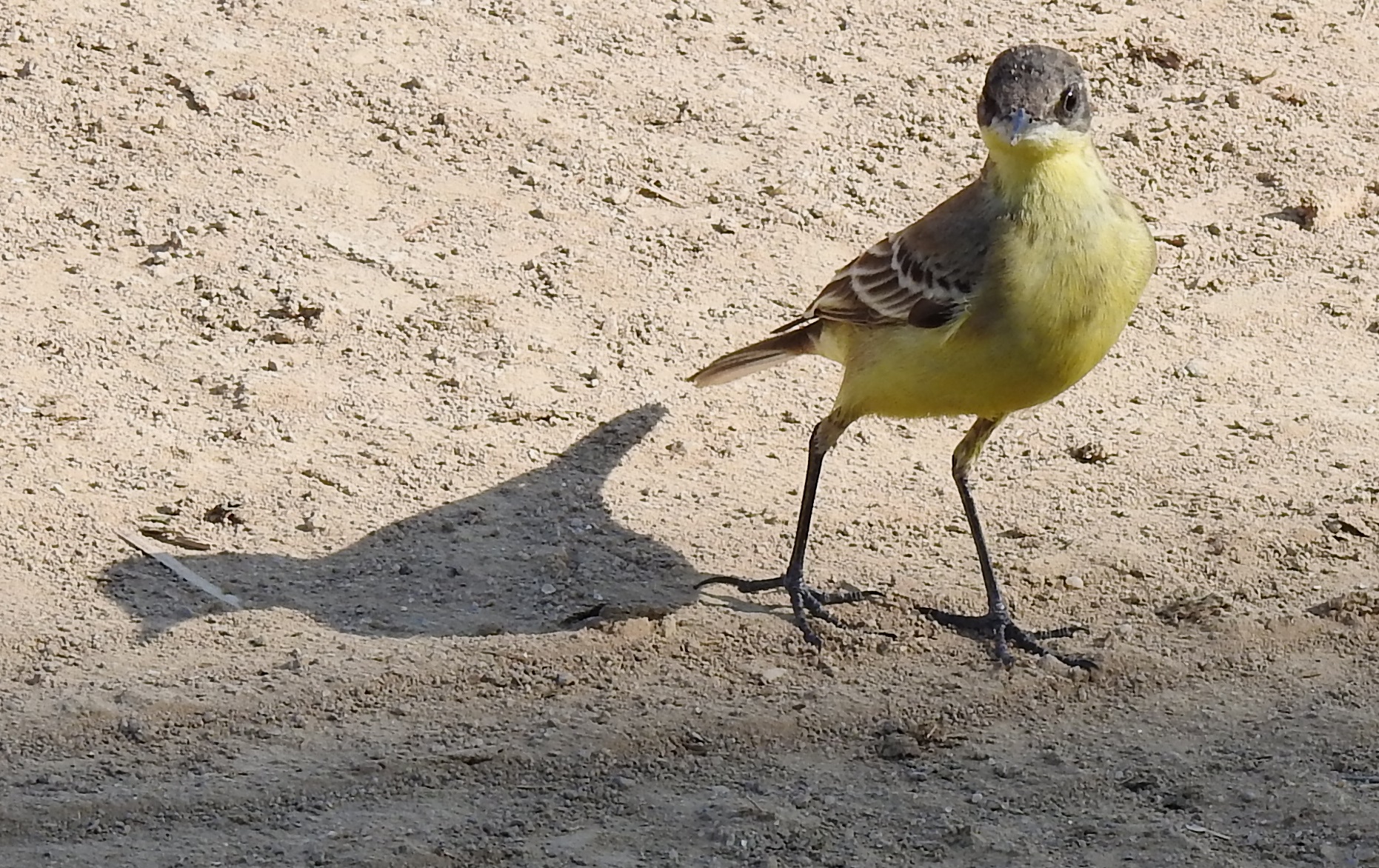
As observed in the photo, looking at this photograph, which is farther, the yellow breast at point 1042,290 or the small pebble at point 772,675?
the small pebble at point 772,675

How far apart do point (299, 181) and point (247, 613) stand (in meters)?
2.86

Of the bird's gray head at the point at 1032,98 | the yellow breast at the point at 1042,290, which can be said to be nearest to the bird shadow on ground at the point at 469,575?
the yellow breast at the point at 1042,290

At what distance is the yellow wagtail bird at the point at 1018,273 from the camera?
19.8 feet

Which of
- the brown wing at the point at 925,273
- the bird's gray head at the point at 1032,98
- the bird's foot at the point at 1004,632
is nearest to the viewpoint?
the bird's gray head at the point at 1032,98

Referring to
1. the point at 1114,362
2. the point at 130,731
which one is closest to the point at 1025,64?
the point at 1114,362

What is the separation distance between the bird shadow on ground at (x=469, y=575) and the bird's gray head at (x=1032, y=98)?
6.13 ft

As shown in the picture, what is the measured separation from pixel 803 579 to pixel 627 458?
3.35 ft

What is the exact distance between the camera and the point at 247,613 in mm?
6441

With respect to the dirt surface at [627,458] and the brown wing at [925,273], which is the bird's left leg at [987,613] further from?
the brown wing at [925,273]

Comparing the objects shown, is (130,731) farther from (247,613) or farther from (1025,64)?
(1025,64)

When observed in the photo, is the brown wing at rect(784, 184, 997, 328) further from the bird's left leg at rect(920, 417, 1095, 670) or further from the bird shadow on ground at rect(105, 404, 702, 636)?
the bird shadow on ground at rect(105, 404, 702, 636)

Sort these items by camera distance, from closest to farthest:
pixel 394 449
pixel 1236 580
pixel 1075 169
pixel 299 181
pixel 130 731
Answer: pixel 130 731, pixel 1075 169, pixel 1236 580, pixel 394 449, pixel 299 181

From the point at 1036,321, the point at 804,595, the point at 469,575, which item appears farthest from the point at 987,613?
the point at 469,575

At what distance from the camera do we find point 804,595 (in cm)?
666
